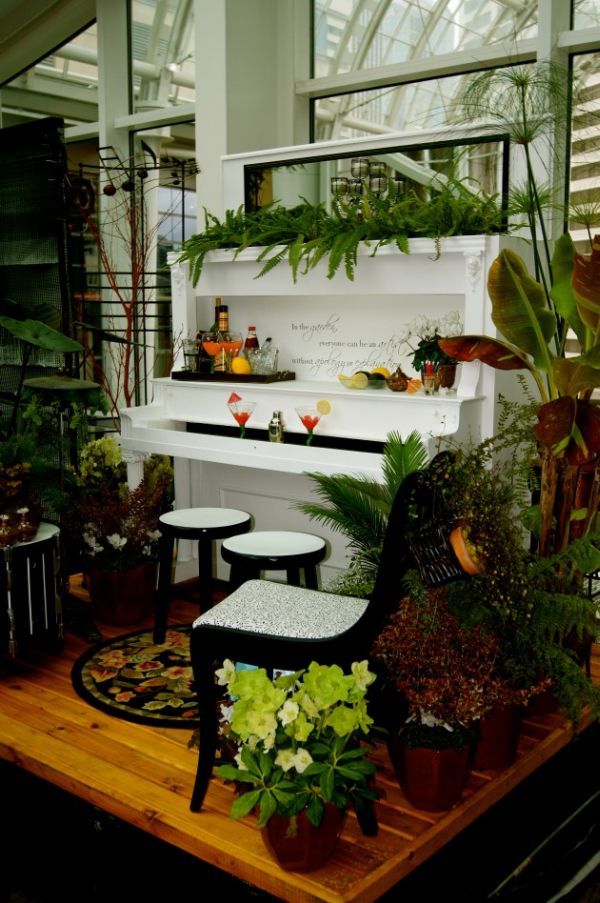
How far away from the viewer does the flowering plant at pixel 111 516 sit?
417cm

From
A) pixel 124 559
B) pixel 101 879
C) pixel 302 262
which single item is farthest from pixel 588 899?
pixel 302 262

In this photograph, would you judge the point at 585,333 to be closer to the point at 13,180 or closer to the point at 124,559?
the point at 124,559

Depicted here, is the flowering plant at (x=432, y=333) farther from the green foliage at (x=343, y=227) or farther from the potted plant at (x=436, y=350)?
the green foliage at (x=343, y=227)

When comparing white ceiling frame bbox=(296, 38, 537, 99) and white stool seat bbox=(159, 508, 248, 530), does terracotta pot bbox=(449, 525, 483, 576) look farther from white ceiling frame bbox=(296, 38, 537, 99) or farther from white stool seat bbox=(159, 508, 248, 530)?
white ceiling frame bbox=(296, 38, 537, 99)

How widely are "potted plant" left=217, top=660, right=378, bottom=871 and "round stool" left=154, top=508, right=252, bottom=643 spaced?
1385mm

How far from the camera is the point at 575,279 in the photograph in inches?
110

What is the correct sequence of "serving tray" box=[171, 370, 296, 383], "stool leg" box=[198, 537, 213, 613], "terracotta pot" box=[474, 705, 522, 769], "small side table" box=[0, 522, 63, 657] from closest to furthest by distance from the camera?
"terracotta pot" box=[474, 705, 522, 769] → "small side table" box=[0, 522, 63, 657] → "stool leg" box=[198, 537, 213, 613] → "serving tray" box=[171, 370, 296, 383]

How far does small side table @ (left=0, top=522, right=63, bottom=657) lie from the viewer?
11.6 feet

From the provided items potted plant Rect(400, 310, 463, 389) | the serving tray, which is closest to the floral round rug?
the serving tray

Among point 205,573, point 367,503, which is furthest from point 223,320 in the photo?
point 367,503

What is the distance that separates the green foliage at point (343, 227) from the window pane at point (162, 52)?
75.1 inches

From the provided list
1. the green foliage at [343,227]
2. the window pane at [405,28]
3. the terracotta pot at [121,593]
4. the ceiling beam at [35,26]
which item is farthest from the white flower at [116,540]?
the ceiling beam at [35,26]

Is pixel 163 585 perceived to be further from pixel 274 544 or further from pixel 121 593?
pixel 274 544

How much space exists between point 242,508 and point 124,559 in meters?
0.78
